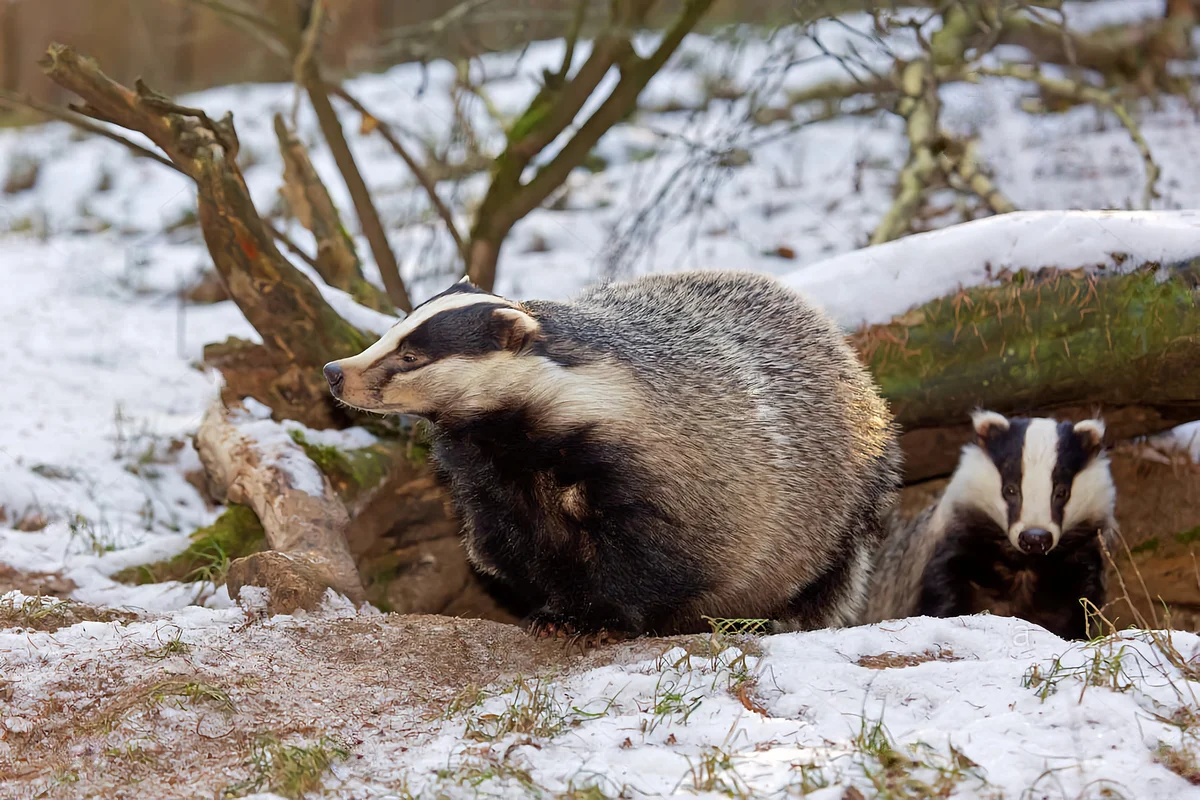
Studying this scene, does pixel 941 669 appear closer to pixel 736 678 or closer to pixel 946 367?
pixel 736 678

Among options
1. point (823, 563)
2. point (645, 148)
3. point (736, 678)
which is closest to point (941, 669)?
point (736, 678)

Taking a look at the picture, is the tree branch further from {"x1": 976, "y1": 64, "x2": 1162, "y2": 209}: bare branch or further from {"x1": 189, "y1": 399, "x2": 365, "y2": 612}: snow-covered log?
{"x1": 976, "y1": 64, "x2": 1162, "y2": 209}: bare branch

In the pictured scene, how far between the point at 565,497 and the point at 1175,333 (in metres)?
2.56

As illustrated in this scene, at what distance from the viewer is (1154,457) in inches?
193

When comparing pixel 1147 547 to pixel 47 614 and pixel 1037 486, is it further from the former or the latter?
pixel 47 614

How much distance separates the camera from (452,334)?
3.12 m

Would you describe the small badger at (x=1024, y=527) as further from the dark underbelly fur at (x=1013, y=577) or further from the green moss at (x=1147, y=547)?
A: the green moss at (x=1147, y=547)

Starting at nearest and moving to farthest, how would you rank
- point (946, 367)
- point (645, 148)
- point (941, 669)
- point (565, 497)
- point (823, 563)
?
point (941, 669) → point (565, 497) → point (823, 563) → point (946, 367) → point (645, 148)

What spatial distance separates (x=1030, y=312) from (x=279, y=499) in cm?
303

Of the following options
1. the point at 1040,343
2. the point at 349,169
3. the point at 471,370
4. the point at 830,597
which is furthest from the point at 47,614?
the point at 1040,343

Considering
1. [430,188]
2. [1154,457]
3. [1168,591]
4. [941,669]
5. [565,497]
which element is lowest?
[1168,591]

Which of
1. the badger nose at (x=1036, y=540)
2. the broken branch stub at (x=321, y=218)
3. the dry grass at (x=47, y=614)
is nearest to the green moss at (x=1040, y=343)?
the badger nose at (x=1036, y=540)

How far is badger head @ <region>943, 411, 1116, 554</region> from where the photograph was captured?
4078mm

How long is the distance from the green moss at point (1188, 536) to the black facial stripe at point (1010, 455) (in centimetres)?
107
